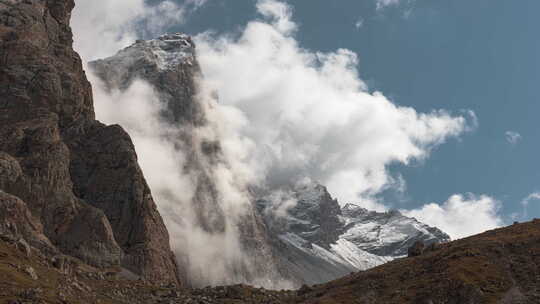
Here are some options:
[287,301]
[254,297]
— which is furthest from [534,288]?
[254,297]

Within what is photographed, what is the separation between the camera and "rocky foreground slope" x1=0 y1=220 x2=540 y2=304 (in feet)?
298

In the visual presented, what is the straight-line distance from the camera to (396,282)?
110m

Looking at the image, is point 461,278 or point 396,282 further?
point 396,282

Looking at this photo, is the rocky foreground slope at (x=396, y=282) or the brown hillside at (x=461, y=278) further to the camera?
the brown hillside at (x=461, y=278)

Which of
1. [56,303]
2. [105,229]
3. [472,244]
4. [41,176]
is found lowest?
[56,303]

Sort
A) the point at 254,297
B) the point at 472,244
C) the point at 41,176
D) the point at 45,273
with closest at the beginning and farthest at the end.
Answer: the point at 45,273 < the point at 472,244 < the point at 254,297 < the point at 41,176

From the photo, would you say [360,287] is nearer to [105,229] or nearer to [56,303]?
[56,303]

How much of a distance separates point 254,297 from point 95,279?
38179 millimetres

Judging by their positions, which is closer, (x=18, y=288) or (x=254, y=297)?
(x=18, y=288)

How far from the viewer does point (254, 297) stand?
132250mm

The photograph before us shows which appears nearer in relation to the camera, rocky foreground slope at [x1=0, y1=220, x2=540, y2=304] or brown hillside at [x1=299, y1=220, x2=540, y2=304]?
rocky foreground slope at [x1=0, y1=220, x2=540, y2=304]

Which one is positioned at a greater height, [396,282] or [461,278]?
[396,282]

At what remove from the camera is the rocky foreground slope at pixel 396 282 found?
9081 cm

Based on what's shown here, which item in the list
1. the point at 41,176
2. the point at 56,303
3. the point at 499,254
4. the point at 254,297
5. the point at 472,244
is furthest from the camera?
the point at 41,176
